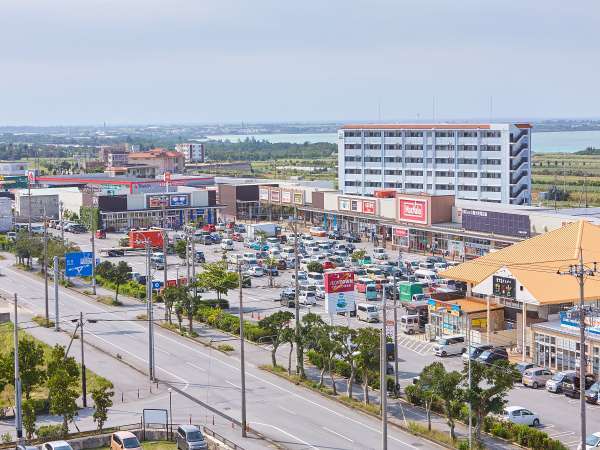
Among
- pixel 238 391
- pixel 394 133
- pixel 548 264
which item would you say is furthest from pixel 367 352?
pixel 394 133

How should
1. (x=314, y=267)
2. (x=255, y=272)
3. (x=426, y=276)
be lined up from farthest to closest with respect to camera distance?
(x=255, y=272) → (x=314, y=267) → (x=426, y=276)

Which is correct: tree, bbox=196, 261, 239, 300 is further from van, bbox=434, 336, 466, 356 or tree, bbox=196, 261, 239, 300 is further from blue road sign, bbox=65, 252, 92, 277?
van, bbox=434, 336, 466, 356

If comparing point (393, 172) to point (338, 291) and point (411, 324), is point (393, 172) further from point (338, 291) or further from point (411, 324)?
point (338, 291)

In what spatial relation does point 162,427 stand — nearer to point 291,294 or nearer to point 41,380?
point 41,380

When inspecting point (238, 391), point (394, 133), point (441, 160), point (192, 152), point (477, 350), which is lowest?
point (238, 391)

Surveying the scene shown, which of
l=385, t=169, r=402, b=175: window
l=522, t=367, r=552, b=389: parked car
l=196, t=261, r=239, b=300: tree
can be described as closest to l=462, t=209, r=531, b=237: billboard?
l=196, t=261, r=239, b=300: tree

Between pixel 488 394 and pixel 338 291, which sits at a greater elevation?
pixel 338 291
